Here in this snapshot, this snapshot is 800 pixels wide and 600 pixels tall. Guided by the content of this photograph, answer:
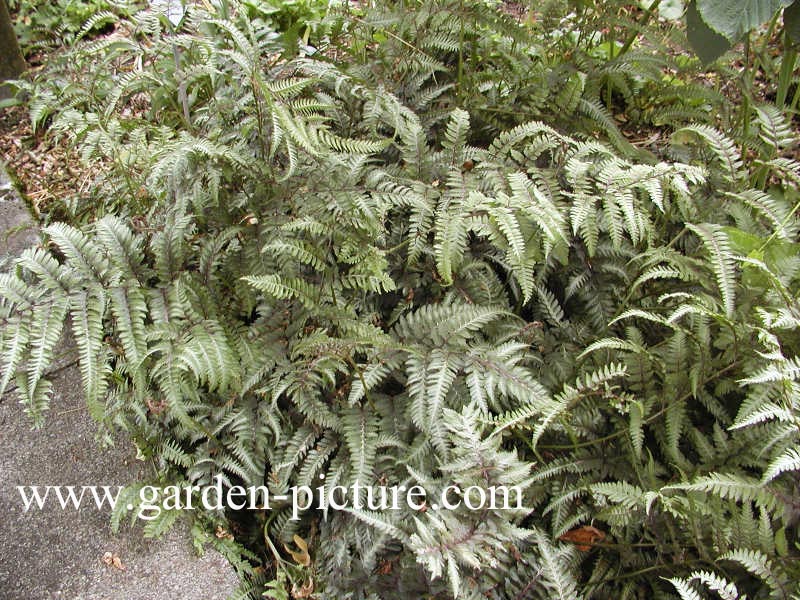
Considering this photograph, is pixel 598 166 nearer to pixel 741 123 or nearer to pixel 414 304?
pixel 414 304

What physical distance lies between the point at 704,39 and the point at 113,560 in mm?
3005

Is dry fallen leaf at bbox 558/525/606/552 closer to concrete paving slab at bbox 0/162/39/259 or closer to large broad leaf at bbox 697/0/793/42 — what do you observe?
large broad leaf at bbox 697/0/793/42

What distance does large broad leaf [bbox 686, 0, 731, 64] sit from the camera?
246 centimetres

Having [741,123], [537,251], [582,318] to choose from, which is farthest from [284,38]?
[741,123]

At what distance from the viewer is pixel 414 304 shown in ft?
8.13

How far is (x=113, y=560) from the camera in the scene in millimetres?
2137

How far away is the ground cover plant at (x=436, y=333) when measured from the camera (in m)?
1.90

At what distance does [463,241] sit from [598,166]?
697 millimetres

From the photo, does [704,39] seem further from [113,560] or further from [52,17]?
[52,17]

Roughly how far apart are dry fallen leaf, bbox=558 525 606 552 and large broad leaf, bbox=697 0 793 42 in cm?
177

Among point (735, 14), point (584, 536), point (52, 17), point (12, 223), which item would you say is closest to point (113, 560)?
point (584, 536)

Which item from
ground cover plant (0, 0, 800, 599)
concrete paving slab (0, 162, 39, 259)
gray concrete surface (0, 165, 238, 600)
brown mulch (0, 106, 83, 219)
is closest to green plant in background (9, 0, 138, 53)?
brown mulch (0, 106, 83, 219)

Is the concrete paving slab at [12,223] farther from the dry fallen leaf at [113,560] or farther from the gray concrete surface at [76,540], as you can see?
the dry fallen leaf at [113,560]

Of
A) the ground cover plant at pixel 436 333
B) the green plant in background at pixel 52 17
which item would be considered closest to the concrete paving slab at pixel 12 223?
the ground cover plant at pixel 436 333
